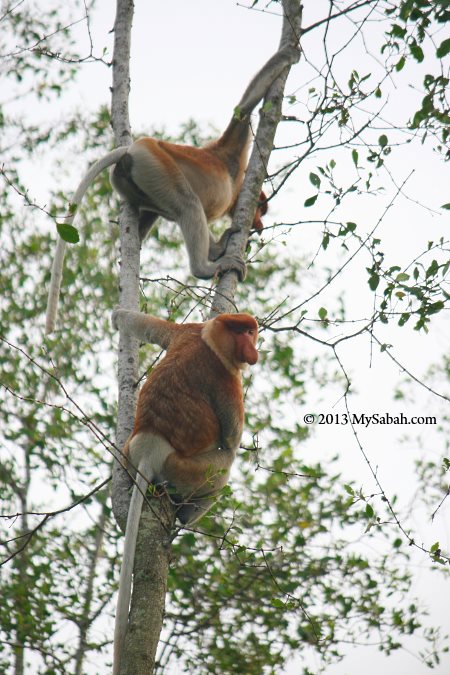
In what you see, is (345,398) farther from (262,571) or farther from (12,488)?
(12,488)

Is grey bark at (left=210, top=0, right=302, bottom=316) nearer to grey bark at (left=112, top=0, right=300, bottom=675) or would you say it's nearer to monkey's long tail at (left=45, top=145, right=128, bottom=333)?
grey bark at (left=112, top=0, right=300, bottom=675)

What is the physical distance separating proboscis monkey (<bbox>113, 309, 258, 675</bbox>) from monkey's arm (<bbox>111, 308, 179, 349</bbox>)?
130 millimetres

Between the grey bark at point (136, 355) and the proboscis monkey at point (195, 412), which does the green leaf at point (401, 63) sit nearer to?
the grey bark at point (136, 355)

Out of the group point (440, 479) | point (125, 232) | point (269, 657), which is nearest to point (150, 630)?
point (125, 232)

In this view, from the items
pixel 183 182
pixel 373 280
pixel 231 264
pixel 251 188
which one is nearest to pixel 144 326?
pixel 231 264

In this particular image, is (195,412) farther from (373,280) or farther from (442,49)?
(442,49)

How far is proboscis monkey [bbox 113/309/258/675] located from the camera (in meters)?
2.96

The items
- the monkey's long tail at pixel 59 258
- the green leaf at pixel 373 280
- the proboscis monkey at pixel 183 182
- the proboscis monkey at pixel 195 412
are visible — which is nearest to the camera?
the proboscis monkey at pixel 195 412

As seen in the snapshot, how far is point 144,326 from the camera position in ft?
10.9

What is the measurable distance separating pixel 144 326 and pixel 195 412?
52 centimetres

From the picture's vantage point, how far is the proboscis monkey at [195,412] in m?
2.96

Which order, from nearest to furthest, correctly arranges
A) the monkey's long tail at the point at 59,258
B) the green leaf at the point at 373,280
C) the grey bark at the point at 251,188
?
1. the green leaf at the point at 373,280
2. the monkey's long tail at the point at 59,258
3. the grey bark at the point at 251,188

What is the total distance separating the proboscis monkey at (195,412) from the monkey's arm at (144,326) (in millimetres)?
130

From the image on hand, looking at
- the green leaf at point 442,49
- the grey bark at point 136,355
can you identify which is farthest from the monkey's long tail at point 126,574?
the green leaf at point 442,49
